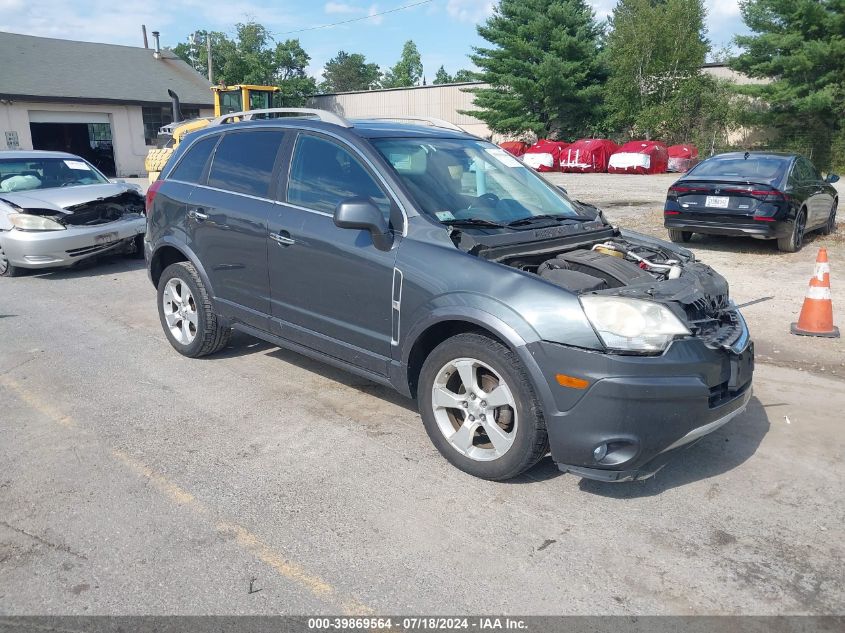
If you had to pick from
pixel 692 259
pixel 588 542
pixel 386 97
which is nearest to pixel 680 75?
pixel 386 97

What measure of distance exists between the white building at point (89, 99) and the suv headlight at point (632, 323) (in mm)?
30922

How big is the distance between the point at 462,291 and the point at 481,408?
0.63 metres

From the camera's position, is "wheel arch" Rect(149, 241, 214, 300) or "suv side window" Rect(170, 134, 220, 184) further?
"suv side window" Rect(170, 134, 220, 184)

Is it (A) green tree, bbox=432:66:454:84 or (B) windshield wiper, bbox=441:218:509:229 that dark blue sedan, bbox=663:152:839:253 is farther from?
(A) green tree, bbox=432:66:454:84

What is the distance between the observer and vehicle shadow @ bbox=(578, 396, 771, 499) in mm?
3754

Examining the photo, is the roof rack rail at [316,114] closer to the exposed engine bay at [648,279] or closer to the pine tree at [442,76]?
the exposed engine bay at [648,279]

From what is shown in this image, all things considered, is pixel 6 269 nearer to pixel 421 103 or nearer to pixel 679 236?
pixel 679 236

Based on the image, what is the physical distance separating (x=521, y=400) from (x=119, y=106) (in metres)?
32.4

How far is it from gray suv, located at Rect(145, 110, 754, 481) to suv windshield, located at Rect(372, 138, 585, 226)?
2 centimetres

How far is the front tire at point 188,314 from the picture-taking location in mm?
5531

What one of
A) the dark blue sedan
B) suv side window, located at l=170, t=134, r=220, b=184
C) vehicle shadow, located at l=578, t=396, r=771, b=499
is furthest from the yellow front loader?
vehicle shadow, located at l=578, t=396, r=771, b=499

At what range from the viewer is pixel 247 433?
4.41 meters

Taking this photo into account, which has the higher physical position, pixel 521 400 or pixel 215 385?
pixel 521 400

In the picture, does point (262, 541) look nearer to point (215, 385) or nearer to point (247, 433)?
point (247, 433)
